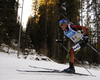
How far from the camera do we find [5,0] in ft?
42.4

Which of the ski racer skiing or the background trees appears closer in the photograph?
the ski racer skiing

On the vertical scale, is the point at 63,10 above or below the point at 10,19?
above

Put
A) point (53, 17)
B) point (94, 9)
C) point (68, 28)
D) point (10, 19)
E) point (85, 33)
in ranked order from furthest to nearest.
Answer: point (53, 17), point (94, 9), point (10, 19), point (68, 28), point (85, 33)

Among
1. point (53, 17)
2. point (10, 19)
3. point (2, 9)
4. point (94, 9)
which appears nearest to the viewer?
point (2, 9)

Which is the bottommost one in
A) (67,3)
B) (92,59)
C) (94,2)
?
(92,59)

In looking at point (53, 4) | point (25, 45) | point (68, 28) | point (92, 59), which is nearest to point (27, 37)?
point (25, 45)

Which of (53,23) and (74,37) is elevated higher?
(53,23)

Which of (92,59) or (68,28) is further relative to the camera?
(92,59)

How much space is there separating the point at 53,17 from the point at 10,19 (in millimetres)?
8558

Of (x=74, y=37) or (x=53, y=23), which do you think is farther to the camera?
(x=53, y=23)

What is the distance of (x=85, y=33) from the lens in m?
2.96

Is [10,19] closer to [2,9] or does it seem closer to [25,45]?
[2,9]

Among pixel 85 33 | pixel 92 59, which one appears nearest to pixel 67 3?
pixel 92 59

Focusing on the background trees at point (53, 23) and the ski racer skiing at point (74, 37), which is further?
the background trees at point (53, 23)
